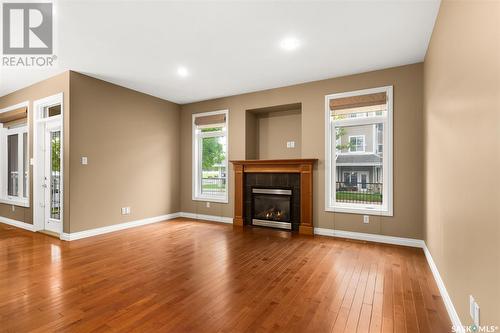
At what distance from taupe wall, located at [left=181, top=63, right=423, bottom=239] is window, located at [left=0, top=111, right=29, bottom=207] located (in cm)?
390

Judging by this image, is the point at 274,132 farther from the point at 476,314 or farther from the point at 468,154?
the point at 476,314

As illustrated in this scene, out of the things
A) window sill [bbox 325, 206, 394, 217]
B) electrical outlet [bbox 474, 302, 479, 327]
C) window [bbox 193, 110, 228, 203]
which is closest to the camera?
electrical outlet [bbox 474, 302, 479, 327]

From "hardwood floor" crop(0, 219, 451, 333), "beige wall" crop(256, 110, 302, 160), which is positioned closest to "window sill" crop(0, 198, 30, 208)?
"hardwood floor" crop(0, 219, 451, 333)

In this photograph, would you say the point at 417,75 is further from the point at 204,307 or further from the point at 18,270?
the point at 18,270

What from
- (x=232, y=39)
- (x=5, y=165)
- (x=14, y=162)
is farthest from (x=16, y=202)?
(x=232, y=39)

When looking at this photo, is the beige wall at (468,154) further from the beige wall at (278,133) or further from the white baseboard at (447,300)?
the beige wall at (278,133)

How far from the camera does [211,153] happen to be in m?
6.02

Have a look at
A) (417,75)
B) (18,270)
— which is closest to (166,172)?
(18,270)

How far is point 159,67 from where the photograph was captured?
4.06 metres

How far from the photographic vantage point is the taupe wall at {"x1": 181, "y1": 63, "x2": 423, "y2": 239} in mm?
3848

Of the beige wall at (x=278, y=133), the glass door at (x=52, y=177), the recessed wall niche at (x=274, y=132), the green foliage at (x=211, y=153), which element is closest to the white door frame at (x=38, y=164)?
the glass door at (x=52, y=177)

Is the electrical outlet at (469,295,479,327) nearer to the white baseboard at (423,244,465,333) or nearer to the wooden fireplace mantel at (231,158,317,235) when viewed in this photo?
the white baseboard at (423,244,465,333)

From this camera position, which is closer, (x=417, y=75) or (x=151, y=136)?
(x=417, y=75)

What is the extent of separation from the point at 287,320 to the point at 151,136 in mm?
4760
